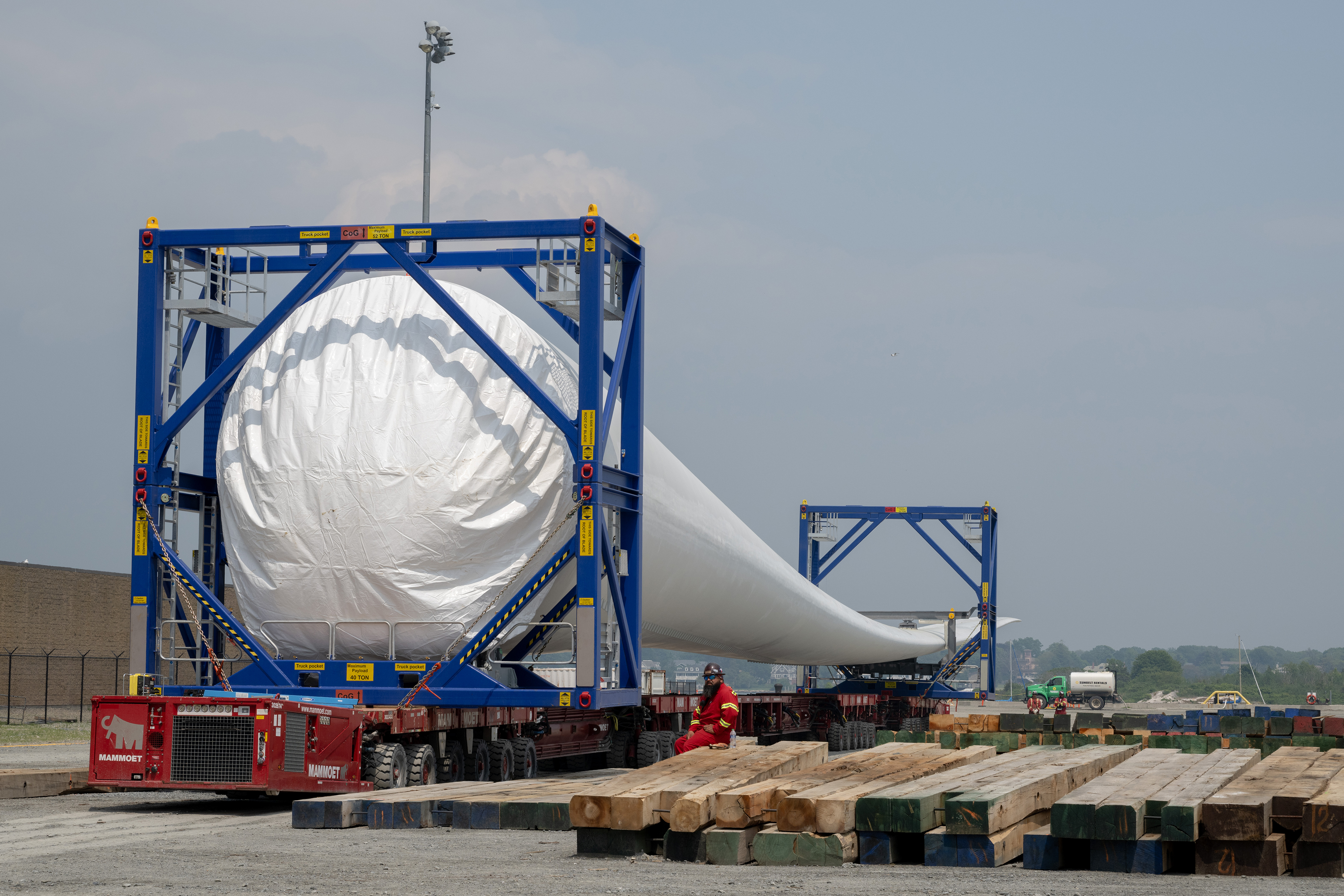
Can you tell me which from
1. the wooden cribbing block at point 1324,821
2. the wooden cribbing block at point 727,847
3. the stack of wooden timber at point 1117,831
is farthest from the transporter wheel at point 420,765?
the wooden cribbing block at point 1324,821

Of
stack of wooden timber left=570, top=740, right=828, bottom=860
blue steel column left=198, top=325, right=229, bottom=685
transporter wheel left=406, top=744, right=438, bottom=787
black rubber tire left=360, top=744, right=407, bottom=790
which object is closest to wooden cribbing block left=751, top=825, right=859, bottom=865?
stack of wooden timber left=570, top=740, right=828, bottom=860

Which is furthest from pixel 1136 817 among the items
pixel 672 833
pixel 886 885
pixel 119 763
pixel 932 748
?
pixel 119 763

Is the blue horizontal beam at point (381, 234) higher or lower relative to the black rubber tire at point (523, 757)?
higher

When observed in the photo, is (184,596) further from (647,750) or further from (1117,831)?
(1117,831)

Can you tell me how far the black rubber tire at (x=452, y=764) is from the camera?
16562 millimetres

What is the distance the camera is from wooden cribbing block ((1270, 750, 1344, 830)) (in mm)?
10172

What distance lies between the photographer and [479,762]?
1711cm

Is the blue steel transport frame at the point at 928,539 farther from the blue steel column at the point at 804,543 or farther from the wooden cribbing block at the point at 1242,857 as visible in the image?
the wooden cribbing block at the point at 1242,857

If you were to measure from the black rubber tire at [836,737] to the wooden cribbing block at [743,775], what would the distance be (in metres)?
18.4

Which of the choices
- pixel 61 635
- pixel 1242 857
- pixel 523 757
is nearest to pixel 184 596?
pixel 523 757

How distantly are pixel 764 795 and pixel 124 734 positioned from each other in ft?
21.5

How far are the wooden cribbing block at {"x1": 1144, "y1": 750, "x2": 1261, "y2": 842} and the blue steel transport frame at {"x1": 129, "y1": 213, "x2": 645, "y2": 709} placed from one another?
267 inches

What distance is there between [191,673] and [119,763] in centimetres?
474

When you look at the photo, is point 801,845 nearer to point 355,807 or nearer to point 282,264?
point 355,807
